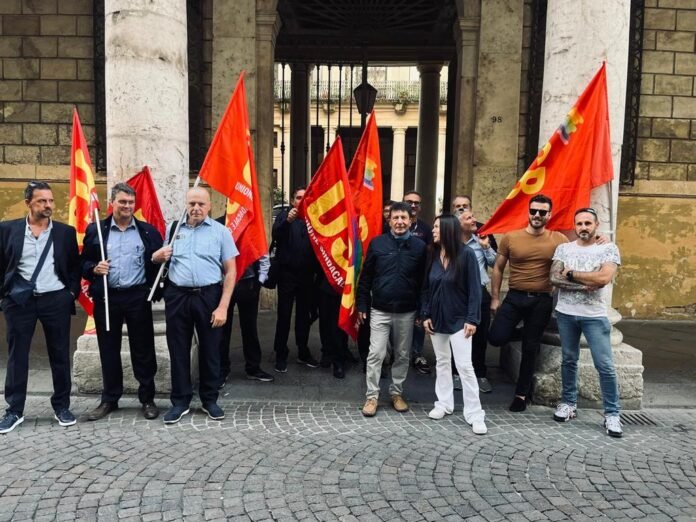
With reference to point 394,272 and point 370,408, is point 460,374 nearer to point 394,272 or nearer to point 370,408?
point 370,408

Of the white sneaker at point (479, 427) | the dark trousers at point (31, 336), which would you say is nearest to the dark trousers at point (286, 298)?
the dark trousers at point (31, 336)

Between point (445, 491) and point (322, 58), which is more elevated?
point (322, 58)

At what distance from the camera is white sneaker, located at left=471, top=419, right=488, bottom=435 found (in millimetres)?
4621

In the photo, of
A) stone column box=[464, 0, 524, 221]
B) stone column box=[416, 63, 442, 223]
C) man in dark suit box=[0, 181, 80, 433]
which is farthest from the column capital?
man in dark suit box=[0, 181, 80, 433]

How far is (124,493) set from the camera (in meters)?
3.55

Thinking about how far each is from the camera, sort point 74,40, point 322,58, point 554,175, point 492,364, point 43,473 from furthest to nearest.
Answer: point 322,58, point 74,40, point 492,364, point 554,175, point 43,473

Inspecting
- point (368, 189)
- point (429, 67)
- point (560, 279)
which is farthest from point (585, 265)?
Answer: point (429, 67)

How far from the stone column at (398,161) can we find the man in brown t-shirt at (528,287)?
27.8m

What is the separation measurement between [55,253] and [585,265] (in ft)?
13.5

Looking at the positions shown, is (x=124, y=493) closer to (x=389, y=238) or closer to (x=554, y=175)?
(x=389, y=238)

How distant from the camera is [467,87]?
9.30m

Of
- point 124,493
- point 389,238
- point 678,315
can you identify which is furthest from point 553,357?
point 678,315

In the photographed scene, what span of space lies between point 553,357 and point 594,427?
74cm

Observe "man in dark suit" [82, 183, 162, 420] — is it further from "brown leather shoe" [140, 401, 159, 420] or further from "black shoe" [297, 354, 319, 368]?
"black shoe" [297, 354, 319, 368]
